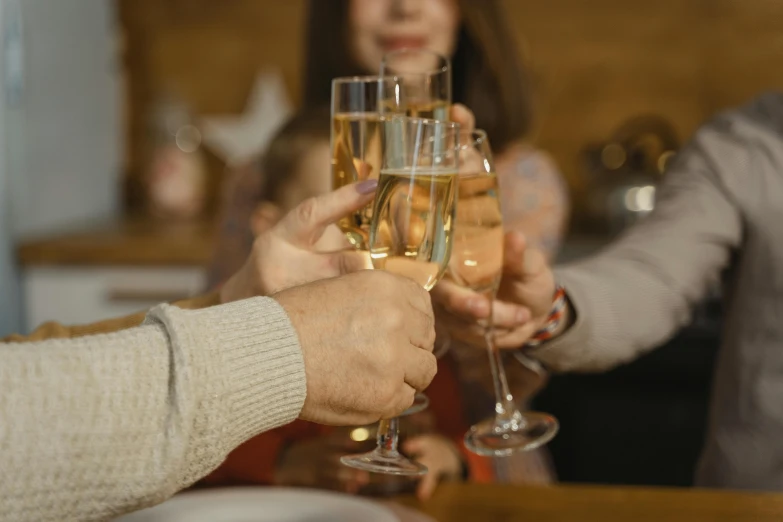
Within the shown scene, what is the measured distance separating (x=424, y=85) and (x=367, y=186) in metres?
0.17

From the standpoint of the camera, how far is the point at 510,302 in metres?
1.08

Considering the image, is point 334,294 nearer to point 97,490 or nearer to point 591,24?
point 97,490

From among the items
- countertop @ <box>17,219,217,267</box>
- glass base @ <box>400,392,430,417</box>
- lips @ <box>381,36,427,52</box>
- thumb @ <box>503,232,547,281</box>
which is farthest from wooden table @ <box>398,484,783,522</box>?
countertop @ <box>17,219,217,267</box>

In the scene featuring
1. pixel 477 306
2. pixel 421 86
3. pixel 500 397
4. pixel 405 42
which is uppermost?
pixel 405 42

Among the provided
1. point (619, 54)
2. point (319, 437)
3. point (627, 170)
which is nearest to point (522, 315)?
point (319, 437)

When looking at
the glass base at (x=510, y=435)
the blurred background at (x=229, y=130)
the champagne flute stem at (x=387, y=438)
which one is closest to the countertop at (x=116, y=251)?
the blurred background at (x=229, y=130)

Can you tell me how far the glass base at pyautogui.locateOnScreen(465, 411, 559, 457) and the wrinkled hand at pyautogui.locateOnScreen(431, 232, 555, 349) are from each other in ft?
0.30

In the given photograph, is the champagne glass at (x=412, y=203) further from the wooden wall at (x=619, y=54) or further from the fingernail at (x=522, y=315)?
the wooden wall at (x=619, y=54)

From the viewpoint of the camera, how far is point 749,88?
2.66 meters

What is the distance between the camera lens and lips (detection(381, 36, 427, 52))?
1685mm

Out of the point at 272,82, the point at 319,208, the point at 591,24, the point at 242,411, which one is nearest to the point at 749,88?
the point at 591,24

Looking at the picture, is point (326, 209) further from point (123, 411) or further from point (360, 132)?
point (123, 411)

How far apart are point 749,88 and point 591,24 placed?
47cm

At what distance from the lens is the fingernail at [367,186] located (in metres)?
0.82
